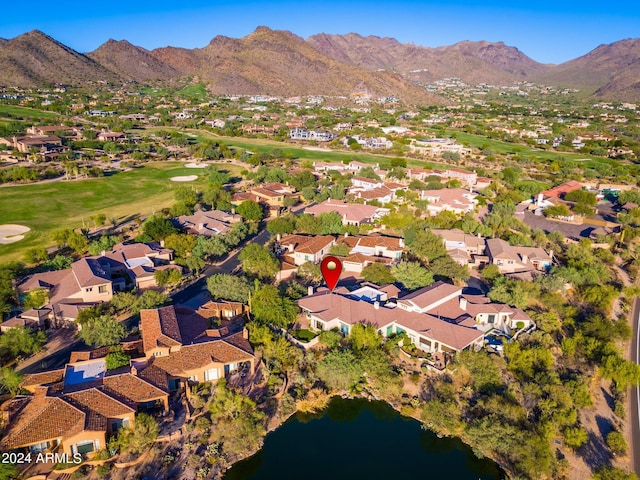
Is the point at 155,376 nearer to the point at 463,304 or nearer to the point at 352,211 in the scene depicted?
the point at 463,304

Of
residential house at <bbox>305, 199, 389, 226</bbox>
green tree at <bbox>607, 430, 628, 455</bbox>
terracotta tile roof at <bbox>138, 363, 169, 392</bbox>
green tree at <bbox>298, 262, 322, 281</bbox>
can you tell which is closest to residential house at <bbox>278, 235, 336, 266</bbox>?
green tree at <bbox>298, 262, 322, 281</bbox>

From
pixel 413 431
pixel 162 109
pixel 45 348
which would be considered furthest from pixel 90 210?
pixel 162 109

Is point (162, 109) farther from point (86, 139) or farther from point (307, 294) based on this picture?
point (307, 294)

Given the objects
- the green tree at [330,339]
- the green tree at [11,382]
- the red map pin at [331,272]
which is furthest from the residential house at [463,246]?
the green tree at [11,382]

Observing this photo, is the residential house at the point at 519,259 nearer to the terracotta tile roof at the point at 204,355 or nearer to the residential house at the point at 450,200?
the residential house at the point at 450,200

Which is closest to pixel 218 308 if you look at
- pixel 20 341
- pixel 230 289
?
pixel 230 289

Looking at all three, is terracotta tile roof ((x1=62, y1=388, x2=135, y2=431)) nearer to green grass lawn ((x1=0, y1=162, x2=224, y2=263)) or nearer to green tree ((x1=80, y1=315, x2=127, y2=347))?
green tree ((x1=80, y1=315, x2=127, y2=347))
